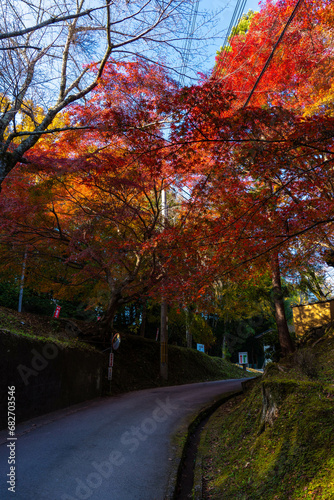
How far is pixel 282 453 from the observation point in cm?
415

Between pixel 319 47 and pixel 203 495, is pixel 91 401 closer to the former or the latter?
pixel 203 495

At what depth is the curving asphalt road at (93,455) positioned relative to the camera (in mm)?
4582

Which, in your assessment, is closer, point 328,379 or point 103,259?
point 328,379

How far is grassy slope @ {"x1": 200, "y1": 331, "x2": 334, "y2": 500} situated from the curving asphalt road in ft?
3.39

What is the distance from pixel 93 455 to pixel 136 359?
1270 centimetres

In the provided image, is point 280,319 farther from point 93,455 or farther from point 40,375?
point 93,455

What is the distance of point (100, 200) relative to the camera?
12.8 meters

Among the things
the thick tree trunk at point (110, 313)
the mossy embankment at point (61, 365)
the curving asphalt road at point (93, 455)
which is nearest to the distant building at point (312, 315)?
the mossy embankment at point (61, 365)

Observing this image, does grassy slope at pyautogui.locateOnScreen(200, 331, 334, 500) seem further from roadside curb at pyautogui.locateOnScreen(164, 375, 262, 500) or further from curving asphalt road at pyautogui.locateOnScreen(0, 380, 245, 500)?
curving asphalt road at pyautogui.locateOnScreen(0, 380, 245, 500)

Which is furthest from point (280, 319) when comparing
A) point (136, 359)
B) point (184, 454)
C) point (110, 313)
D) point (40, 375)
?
point (40, 375)

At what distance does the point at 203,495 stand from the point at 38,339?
6.29 m

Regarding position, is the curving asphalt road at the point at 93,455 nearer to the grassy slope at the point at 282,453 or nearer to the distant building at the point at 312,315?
the grassy slope at the point at 282,453

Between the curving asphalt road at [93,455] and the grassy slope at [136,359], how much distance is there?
2819 mm

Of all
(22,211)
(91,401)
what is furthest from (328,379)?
(22,211)
